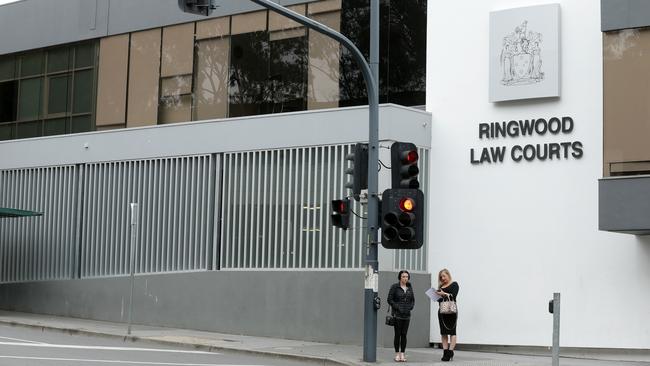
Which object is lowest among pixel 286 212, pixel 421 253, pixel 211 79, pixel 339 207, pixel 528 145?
pixel 421 253

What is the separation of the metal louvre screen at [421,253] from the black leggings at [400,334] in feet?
10.8

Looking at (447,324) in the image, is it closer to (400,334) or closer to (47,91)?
(400,334)

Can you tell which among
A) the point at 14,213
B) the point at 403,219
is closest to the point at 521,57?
the point at 403,219

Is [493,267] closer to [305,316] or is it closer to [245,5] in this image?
[305,316]

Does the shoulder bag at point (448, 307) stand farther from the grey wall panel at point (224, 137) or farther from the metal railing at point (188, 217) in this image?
the grey wall panel at point (224, 137)

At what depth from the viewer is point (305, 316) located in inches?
893

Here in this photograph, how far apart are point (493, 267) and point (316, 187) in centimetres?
428

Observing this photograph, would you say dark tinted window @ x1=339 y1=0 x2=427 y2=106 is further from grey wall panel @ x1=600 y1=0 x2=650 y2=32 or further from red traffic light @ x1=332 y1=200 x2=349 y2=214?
red traffic light @ x1=332 y1=200 x2=349 y2=214

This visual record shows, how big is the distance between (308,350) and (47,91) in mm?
13785

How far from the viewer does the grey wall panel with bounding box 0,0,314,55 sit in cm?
2741

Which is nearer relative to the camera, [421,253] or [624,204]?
[624,204]

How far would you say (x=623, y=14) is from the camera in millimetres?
20172

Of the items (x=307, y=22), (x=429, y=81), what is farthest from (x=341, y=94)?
(x=307, y=22)

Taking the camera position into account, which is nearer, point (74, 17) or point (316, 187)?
point (316, 187)
